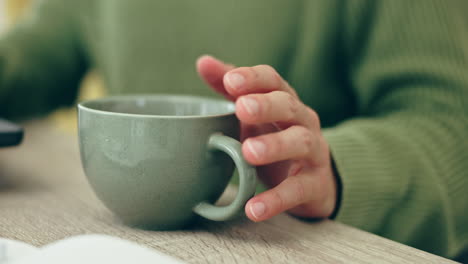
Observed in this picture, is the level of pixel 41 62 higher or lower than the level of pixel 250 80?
lower

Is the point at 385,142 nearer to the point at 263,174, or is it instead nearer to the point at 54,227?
the point at 263,174

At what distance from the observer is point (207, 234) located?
38cm

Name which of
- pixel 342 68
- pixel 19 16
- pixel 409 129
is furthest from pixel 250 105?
pixel 19 16

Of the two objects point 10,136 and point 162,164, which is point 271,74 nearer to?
point 162,164

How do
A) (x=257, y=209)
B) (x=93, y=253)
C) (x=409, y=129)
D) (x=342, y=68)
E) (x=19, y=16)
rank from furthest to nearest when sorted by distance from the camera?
(x=19, y=16), (x=342, y=68), (x=409, y=129), (x=257, y=209), (x=93, y=253)

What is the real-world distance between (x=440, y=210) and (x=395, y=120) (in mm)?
127

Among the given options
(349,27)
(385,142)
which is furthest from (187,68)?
(385,142)

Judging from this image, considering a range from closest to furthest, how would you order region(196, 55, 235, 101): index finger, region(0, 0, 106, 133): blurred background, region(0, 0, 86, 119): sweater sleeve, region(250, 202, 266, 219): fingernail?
region(250, 202, 266, 219): fingernail
region(196, 55, 235, 101): index finger
region(0, 0, 86, 119): sweater sleeve
region(0, 0, 106, 133): blurred background

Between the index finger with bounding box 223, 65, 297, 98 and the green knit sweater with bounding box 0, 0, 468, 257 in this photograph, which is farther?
the green knit sweater with bounding box 0, 0, 468, 257

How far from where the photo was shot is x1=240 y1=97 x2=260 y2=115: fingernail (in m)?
0.34

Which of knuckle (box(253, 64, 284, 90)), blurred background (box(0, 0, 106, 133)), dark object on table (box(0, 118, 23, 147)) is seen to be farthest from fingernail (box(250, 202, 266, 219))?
blurred background (box(0, 0, 106, 133))

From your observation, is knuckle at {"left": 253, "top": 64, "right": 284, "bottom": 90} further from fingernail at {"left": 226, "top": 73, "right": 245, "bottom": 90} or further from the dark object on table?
the dark object on table

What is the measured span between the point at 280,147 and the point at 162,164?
0.10m

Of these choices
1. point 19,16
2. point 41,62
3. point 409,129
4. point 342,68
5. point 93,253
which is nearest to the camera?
point 93,253
